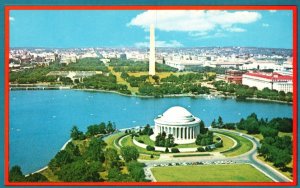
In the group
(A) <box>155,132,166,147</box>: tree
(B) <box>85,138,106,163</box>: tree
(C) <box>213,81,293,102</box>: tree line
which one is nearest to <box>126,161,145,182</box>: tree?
(B) <box>85,138,106,163</box>: tree

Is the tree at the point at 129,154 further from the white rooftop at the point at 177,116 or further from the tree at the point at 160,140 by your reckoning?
the white rooftop at the point at 177,116

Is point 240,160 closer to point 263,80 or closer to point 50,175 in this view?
point 263,80

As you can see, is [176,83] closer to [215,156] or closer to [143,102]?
[143,102]

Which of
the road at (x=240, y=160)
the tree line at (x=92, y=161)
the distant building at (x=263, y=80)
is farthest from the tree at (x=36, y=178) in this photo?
the distant building at (x=263, y=80)

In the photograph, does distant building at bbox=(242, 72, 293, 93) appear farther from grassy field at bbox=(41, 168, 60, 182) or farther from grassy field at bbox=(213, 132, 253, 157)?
grassy field at bbox=(41, 168, 60, 182)

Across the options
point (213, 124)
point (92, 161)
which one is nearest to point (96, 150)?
point (92, 161)
